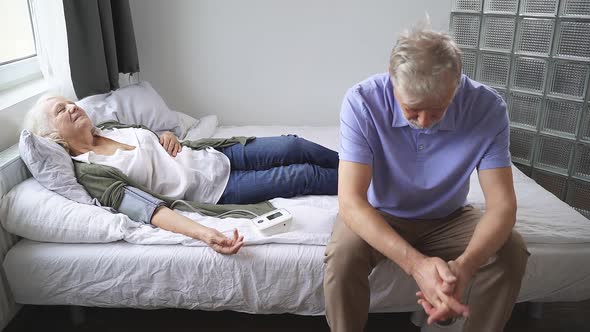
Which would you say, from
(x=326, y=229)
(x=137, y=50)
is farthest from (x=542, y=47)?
(x=137, y=50)

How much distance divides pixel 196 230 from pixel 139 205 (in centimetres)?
23

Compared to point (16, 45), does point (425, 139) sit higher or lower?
lower

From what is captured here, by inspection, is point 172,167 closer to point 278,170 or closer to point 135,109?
point 278,170

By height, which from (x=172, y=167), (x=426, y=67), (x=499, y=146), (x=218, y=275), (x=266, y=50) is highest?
(x=426, y=67)

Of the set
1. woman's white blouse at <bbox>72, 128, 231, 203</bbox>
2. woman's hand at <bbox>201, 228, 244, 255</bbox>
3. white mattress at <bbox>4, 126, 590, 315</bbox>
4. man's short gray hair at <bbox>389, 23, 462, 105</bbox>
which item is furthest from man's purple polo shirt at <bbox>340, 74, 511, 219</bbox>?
woman's white blouse at <bbox>72, 128, 231, 203</bbox>

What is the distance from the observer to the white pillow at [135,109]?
2119 mm

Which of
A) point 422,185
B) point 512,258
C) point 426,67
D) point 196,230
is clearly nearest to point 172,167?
point 196,230

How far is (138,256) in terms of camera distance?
150 cm

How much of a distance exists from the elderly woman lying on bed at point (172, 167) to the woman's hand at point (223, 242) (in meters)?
0.08

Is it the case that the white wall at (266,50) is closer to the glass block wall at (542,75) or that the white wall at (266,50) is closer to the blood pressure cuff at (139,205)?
the glass block wall at (542,75)

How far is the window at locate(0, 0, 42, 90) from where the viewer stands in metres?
2.11

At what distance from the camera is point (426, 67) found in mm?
1146

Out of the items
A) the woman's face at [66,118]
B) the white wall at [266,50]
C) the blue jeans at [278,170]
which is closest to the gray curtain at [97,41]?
the white wall at [266,50]

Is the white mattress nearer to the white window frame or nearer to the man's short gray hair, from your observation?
the man's short gray hair
